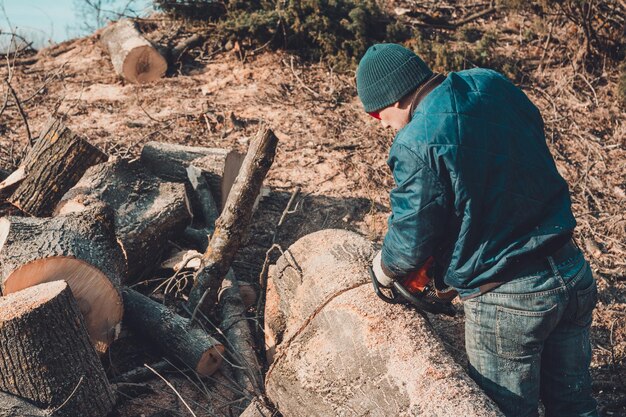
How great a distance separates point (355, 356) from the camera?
3.35 meters

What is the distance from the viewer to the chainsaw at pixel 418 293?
11.0 ft

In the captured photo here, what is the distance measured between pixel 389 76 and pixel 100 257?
7.01 feet

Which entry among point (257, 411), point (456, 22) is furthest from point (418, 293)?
point (456, 22)

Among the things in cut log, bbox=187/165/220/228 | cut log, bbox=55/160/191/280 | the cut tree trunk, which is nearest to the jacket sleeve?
the cut tree trunk

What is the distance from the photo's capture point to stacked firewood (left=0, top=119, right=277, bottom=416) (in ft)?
11.4

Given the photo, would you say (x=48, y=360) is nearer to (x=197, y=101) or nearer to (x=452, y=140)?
(x=452, y=140)

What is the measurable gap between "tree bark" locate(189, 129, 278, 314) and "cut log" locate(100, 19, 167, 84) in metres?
4.42

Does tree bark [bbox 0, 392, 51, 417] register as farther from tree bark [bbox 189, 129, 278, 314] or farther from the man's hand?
the man's hand

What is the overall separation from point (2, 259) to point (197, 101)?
4.26m

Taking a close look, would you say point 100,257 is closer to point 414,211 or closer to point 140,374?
point 140,374

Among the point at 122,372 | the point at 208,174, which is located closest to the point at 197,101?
the point at 208,174

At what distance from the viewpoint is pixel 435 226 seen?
2.93 meters

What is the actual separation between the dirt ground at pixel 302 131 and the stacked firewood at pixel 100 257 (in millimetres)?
293

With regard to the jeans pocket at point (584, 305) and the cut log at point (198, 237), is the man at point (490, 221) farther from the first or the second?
the cut log at point (198, 237)
